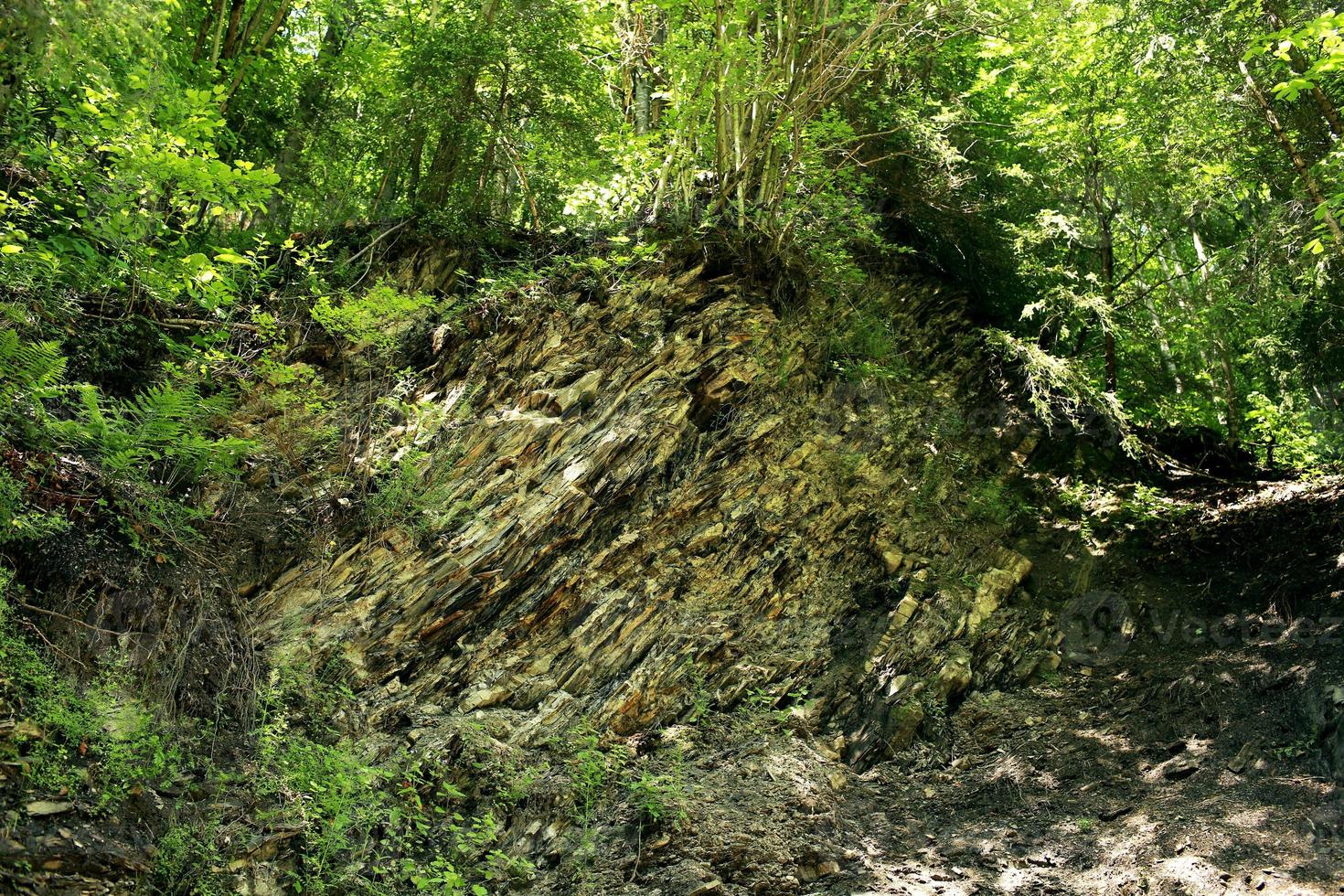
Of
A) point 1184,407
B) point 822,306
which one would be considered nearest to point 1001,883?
point 822,306

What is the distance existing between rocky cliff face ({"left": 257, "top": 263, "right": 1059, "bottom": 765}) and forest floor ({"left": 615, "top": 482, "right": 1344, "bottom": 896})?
0.54 meters

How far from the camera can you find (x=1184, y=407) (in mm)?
9844

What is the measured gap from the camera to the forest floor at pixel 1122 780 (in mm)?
5113

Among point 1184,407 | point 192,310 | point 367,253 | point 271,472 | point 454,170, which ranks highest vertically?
point 454,170

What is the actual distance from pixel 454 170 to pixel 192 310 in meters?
3.59

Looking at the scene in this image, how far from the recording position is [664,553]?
714cm

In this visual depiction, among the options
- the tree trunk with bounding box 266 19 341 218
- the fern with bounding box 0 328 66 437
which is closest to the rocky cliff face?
the fern with bounding box 0 328 66 437

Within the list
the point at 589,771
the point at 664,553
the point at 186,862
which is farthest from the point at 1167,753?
the point at 186,862

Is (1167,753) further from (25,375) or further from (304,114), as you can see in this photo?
(304,114)

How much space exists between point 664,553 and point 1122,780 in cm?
396

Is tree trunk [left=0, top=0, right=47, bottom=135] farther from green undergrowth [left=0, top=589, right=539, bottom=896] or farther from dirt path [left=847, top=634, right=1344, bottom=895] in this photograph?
dirt path [left=847, top=634, right=1344, bottom=895]

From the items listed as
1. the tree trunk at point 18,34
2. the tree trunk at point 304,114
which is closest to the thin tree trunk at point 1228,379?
the tree trunk at point 18,34

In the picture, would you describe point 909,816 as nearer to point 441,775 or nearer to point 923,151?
point 441,775

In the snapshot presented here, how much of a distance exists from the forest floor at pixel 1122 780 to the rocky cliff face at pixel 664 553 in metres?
0.54
